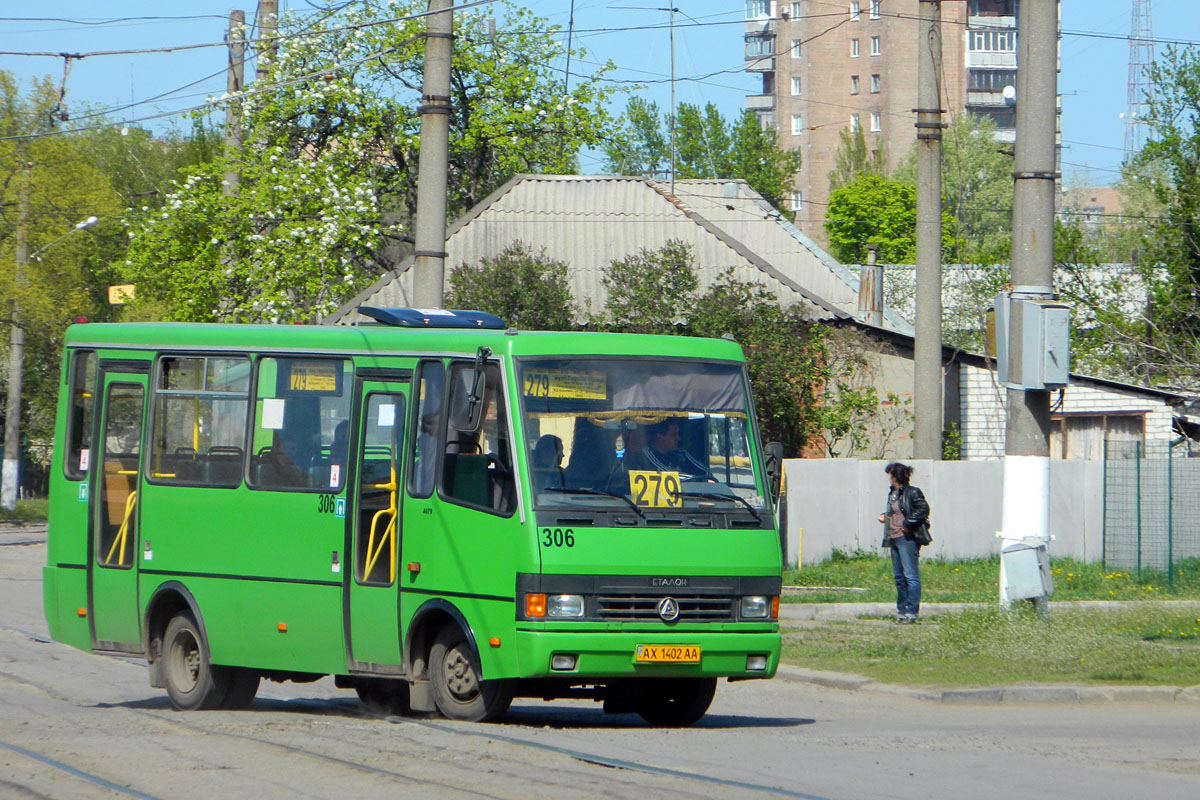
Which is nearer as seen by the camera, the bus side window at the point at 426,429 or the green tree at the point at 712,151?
the bus side window at the point at 426,429

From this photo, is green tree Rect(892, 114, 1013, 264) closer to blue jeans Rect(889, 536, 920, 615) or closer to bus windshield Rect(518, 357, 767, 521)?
blue jeans Rect(889, 536, 920, 615)

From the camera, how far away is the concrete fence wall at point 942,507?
26.0 meters

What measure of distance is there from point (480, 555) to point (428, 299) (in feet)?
20.9

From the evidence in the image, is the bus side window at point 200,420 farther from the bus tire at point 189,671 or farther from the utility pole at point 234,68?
the utility pole at point 234,68

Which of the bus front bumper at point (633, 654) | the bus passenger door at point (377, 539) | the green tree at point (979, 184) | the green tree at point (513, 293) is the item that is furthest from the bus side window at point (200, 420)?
the green tree at point (979, 184)

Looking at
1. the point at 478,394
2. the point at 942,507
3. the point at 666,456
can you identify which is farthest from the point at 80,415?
the point at 942,507

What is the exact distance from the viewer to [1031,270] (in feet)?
47.0

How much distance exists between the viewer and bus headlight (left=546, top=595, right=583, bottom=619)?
32.9ft

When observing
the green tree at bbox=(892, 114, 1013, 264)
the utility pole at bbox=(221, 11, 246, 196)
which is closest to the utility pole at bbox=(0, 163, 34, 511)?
the utility pole at bbox=(221, 11, 246, 196)

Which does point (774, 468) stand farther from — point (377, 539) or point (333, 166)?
point (333, 166)

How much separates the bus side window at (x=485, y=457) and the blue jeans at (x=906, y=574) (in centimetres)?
813

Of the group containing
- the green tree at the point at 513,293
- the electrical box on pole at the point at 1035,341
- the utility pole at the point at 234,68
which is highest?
the utility pole at the point at 234,68

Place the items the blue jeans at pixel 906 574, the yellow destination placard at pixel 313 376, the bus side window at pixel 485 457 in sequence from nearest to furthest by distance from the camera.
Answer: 1. the bus side window at pixel 485 457
2. the yellow destination placard at pixel 313 376
3. the blue jeans at pixel 906 574

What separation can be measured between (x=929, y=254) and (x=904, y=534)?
6666 millimetres
